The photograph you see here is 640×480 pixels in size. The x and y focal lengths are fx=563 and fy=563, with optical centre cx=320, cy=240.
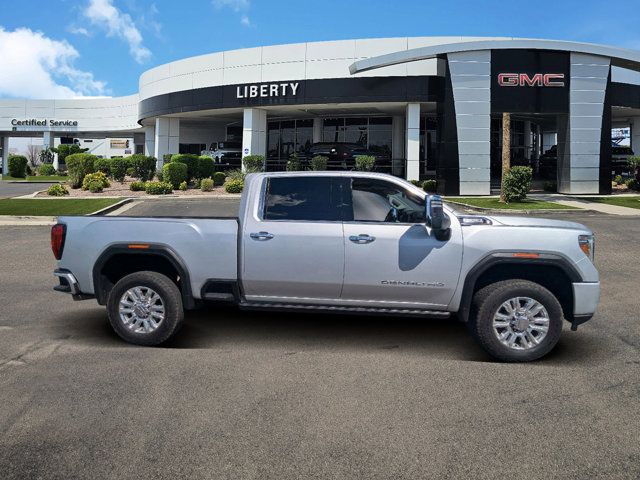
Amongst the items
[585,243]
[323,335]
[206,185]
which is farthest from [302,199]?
[206,185]

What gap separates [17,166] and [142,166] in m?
25.3

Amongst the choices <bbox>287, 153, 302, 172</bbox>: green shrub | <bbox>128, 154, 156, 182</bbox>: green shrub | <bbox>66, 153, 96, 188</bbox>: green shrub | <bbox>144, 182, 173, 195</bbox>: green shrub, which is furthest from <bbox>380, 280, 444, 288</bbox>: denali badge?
<bbox>128, 154, 156, 182</bbox>: green shrub

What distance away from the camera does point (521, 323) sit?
17.1ft

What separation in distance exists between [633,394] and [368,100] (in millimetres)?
28443

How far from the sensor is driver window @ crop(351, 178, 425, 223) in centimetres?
560

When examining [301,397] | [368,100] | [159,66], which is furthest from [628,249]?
[159,66]

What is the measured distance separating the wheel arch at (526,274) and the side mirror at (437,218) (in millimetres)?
428

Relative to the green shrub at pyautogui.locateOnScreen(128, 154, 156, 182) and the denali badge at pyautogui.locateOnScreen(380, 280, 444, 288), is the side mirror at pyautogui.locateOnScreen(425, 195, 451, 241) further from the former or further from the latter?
the green shrub at pyautogui.locateOnScreen(128, 154, 156, 182)

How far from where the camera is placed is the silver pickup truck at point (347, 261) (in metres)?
5.28

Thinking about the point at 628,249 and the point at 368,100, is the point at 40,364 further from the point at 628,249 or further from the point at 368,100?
the point at 368,100

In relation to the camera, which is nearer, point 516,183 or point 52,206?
point 52,206

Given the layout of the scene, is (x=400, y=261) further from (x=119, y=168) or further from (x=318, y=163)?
(x=119, y=168)

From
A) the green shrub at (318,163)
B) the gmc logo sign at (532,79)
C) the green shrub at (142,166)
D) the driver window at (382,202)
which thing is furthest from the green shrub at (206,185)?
the driver window at (382,202)

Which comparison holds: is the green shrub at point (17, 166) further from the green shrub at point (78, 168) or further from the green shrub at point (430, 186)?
the green shrub at point (430, 186)
